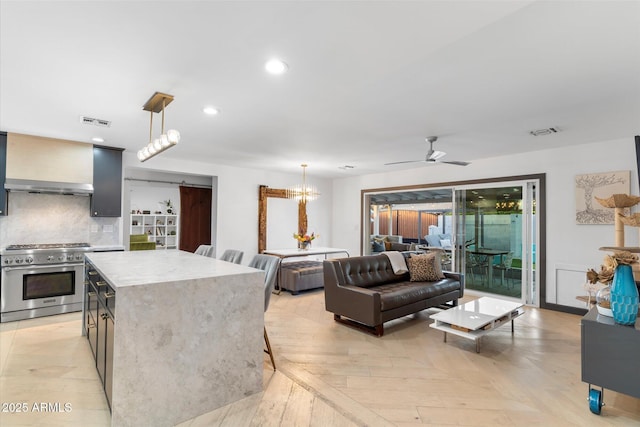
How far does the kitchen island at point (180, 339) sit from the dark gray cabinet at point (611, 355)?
2308 millimetres

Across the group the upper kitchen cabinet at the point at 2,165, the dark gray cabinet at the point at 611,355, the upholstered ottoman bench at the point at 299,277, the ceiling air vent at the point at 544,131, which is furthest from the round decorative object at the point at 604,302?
the upper kitchen cabinet at the point at 2,165

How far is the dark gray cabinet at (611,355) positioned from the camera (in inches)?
80.7

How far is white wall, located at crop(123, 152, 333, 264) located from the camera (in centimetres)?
617

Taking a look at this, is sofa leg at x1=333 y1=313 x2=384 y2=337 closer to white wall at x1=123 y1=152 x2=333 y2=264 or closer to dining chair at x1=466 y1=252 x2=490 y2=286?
dining chair at x1=466 y1=252 x2=490 y2=286

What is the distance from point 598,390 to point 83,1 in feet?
13.2

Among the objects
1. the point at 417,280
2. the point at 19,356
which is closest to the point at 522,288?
the point at 417,280

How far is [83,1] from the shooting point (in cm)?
171

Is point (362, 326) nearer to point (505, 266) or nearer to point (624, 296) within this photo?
point (624, 296)

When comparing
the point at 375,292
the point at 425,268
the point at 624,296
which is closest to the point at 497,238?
the point at 425,268

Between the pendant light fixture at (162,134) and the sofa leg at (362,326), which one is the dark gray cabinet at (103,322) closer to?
the pendant light fixture at (162,134)

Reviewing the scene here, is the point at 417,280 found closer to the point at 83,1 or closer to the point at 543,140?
the point at 543,140

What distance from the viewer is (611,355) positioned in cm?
212

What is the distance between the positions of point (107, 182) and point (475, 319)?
5.41 m

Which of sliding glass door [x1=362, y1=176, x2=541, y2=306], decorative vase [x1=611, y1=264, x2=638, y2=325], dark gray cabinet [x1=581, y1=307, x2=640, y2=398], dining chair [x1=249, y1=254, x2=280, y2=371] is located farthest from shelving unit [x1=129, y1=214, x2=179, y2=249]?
decorative vase [x1=611, y1=264, x2=638, y2=325]
